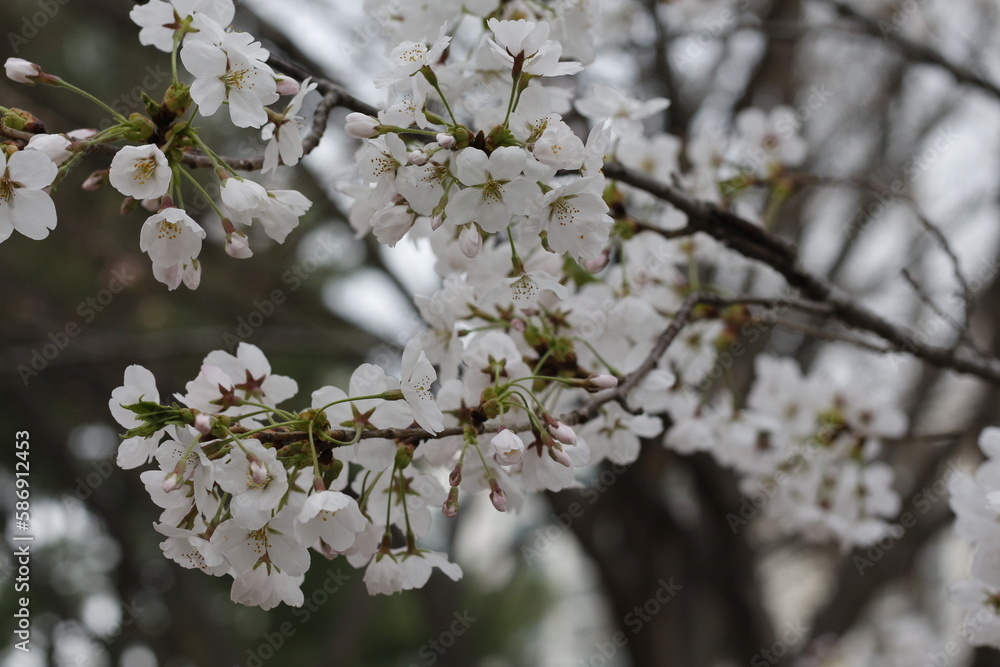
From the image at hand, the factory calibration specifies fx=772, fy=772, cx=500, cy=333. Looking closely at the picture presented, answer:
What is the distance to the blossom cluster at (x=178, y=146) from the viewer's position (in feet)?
2.69

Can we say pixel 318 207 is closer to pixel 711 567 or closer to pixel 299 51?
pixel 299 51

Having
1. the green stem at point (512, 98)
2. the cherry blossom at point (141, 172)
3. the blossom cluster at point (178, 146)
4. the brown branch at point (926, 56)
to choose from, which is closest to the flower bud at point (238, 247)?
the blossom cluster at point (178, 146)

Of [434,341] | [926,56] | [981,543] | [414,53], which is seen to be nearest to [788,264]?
[981,543]

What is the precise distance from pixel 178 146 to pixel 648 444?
2705 mm

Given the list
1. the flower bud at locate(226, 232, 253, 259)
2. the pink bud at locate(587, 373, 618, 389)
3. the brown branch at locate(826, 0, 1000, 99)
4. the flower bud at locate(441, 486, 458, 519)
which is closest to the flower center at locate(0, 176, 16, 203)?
the flower bud at locate(226, 232, 253, 259)

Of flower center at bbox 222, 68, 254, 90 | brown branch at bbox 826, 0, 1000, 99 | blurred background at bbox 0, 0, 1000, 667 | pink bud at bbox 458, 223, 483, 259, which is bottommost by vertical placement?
blurred background at bbox 0, 0, 1000, 667

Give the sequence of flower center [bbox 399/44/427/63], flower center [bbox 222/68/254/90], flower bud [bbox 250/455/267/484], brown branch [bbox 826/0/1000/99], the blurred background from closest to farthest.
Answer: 1. flower bud [bbox 250/455/267/484]
2. flower center [bbox 222/68/254/90]
3. flower center [bbox 399/44/427/63]
4. brown branch [bbox 826/0/1000/99]
5. the blurred background

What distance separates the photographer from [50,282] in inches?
190

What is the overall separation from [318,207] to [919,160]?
9.87ft

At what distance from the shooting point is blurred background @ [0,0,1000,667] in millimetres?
3236

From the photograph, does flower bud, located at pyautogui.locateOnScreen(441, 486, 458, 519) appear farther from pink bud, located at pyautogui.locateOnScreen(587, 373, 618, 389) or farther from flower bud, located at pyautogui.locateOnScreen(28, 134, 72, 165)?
flower bud, located at pyautogui.locateOnScreen(28, 134, 72, 165)

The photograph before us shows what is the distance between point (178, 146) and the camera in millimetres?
854

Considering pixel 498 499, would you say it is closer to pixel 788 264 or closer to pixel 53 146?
pixel 53 146

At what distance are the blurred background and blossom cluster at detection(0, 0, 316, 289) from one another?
167cm
